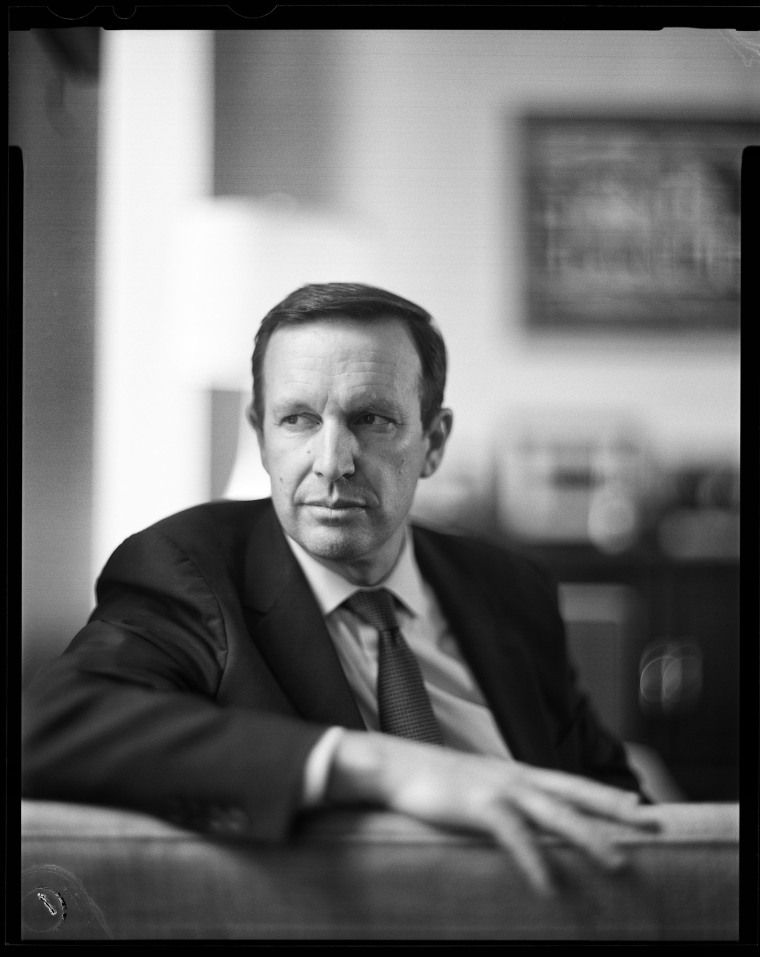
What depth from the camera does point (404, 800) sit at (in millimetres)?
801

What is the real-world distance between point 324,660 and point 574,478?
34 centimetres

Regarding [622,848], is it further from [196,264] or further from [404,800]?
[196,264]

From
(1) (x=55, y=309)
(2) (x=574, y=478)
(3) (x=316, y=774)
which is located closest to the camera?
(3) (x=316, y=774)

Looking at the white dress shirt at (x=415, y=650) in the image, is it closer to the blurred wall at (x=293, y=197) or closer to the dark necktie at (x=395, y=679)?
the dark necktie at (x=395, y=679)

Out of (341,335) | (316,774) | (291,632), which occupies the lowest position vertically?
(316,774)

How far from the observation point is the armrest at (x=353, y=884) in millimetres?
812

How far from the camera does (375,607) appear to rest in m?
0.89

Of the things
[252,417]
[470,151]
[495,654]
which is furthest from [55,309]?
[495,654]

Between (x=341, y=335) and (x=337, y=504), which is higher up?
(x=341, y=335)

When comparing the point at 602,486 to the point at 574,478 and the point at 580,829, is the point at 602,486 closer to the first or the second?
the point at 574,478

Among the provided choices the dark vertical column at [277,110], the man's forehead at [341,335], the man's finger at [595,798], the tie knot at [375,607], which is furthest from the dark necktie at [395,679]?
the dark vertical column at [277,110]

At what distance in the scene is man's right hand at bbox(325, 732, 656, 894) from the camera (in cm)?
80

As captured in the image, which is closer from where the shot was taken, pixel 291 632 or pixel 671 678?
pixel 291 632

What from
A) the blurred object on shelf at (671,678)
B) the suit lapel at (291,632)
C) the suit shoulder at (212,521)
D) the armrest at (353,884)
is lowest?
the armrest at (353,884)
